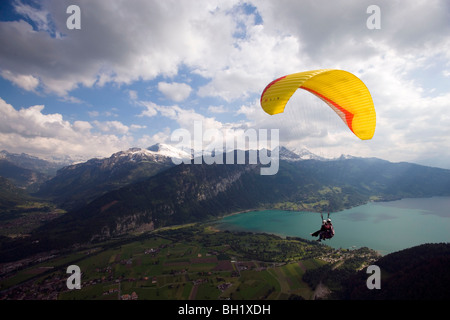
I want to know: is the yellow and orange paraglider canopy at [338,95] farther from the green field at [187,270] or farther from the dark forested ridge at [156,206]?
the dark forested ridge at [156,206]

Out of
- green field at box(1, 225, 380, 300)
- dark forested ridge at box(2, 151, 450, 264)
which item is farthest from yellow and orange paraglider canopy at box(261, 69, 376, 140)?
dark forested ridge at box(2, 151, 450, 264)

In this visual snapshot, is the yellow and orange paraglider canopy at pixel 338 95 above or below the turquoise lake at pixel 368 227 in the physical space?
above

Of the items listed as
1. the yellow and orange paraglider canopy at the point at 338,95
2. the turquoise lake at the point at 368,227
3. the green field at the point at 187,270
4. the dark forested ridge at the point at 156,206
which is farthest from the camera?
the dark forested ridge at the point at 156,206

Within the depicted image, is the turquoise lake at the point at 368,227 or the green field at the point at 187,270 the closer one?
the green field at the point at 187,270

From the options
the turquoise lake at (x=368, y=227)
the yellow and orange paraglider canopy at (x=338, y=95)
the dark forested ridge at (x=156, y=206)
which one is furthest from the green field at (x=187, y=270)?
the yellow and orange paraglider canopy at (x=338, y=95)

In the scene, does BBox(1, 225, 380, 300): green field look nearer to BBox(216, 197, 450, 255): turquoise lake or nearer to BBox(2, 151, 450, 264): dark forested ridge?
BBox(216, 197, 450, 255): turquoise lake

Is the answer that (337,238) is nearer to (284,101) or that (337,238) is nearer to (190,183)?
(284,101)

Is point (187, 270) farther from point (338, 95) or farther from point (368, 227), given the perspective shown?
point (368, 227)

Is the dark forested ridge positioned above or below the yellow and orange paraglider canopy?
below
